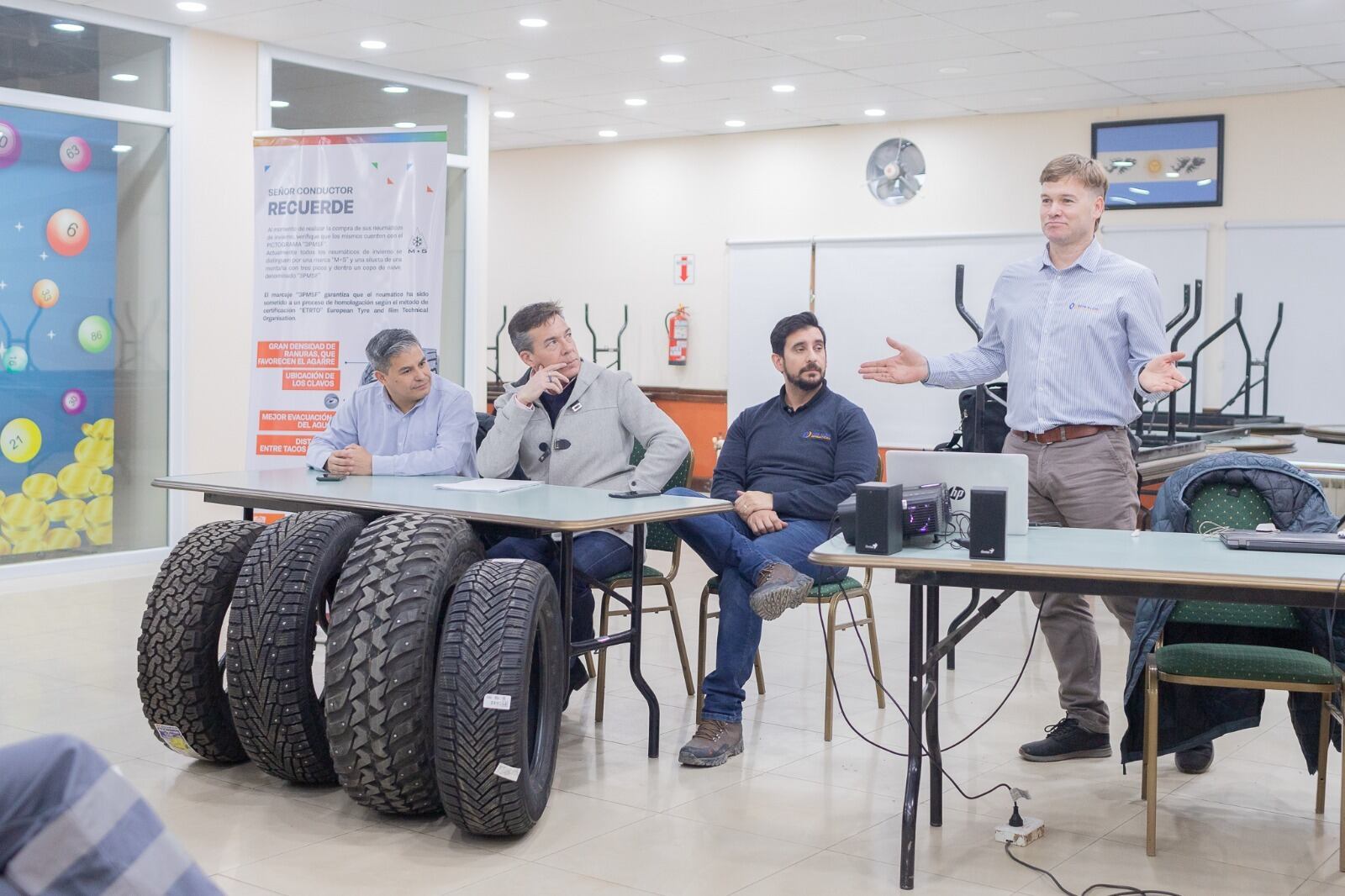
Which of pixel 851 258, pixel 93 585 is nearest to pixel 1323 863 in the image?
pixel 93 585

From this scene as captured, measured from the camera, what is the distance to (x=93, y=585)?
Result: 21.0ft

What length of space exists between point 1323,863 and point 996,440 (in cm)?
226

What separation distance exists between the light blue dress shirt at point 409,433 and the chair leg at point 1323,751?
2487mm

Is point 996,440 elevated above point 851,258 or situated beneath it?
situated beneath

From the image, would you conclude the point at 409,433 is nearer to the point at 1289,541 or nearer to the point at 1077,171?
the point at 1077,171

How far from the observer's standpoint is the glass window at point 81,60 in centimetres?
651

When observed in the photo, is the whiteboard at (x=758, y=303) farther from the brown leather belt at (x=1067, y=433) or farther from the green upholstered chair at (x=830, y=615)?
the brown leather belt at (x=1067, y=433)

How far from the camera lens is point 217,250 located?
735cm

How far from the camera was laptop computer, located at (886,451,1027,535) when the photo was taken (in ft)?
9.69

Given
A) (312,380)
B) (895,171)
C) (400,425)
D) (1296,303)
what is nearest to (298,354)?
(312,380)

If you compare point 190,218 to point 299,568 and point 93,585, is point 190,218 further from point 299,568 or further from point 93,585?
point 299,568

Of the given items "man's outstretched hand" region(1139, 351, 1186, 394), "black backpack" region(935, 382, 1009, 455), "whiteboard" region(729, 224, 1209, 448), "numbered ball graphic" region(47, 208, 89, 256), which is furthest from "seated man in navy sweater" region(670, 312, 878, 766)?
"whiteboard" region(729, 224, 1209, 448)

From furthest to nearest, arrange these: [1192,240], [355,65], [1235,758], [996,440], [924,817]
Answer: [1192,240]
[355,65]
[996,440]
[1235,758]
[924,817]

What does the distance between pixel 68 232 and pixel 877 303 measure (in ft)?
17.6
